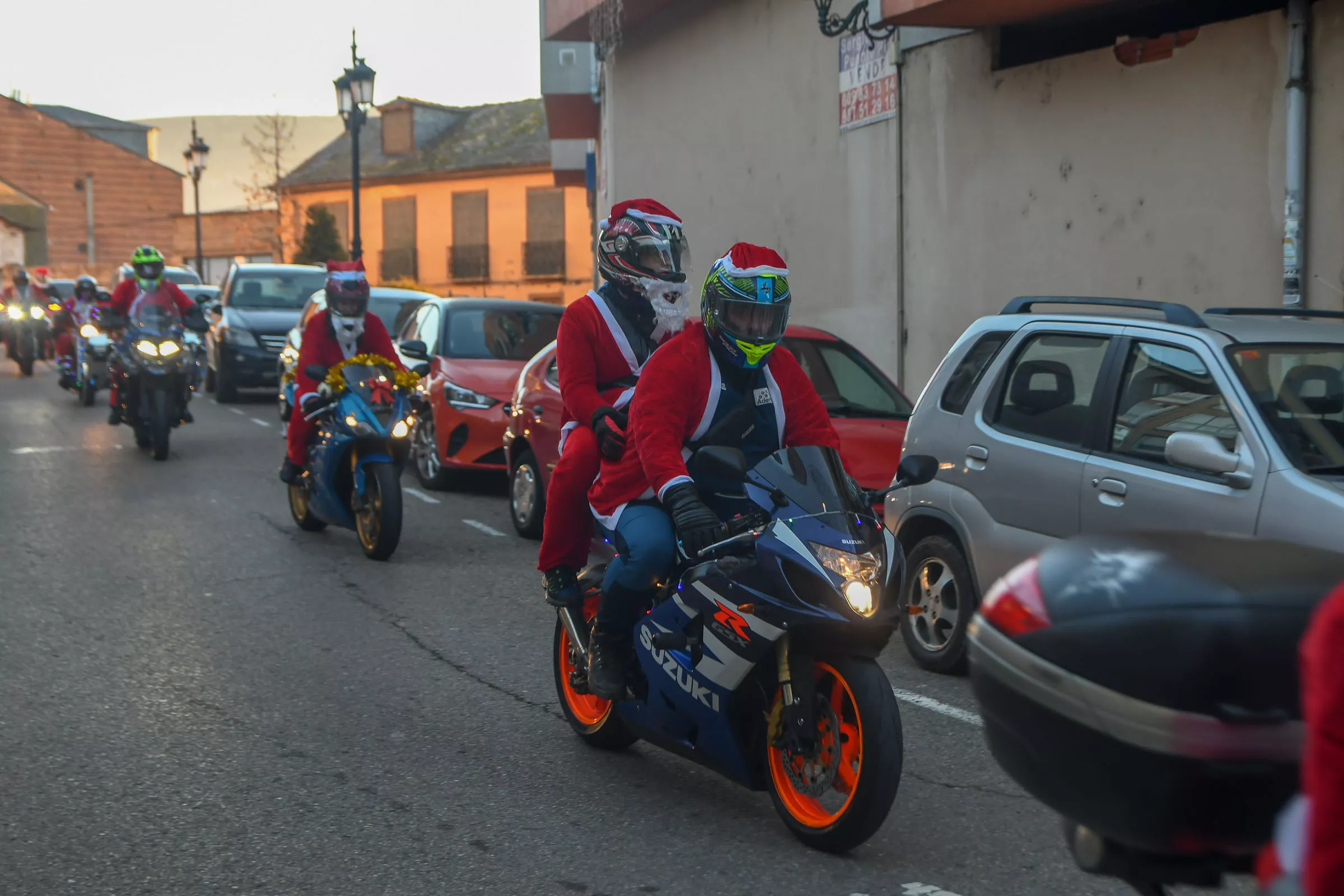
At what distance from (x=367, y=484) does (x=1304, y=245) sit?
19.7 feet

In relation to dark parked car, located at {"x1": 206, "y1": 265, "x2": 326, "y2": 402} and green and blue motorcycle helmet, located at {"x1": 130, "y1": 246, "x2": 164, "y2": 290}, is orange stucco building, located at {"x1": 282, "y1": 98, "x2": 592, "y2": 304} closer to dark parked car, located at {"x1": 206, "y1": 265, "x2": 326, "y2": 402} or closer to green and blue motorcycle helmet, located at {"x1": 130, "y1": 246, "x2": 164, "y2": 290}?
dark parked car, located at {"x1": 206, "y1": 265, "x2": 326, "y2": 402}

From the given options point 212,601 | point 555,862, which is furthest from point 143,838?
point 212,601

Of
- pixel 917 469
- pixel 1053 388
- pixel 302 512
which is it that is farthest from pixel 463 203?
pixel 917 469

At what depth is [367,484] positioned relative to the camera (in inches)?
394

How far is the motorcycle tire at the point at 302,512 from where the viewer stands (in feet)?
36.0

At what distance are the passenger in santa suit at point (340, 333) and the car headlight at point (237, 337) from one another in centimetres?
1268

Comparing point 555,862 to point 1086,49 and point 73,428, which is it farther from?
point 73,428

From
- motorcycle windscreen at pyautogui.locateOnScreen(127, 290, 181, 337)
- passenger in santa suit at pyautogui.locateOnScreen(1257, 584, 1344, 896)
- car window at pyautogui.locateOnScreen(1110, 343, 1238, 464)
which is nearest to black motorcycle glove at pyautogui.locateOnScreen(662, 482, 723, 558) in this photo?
car window at pyautogui.locateOnScreen(1110, 343, 1238, 464)

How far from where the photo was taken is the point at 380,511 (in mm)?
9812

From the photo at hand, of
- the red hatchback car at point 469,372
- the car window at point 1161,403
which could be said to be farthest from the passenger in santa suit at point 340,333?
the car window at point 1161,403

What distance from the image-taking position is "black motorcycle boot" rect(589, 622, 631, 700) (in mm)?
5051

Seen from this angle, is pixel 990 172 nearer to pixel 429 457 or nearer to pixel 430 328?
pixel 430 328

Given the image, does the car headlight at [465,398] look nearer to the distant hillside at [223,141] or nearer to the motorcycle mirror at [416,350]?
the motorcycle mirror at [416,350]

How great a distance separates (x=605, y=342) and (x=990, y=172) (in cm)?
810
